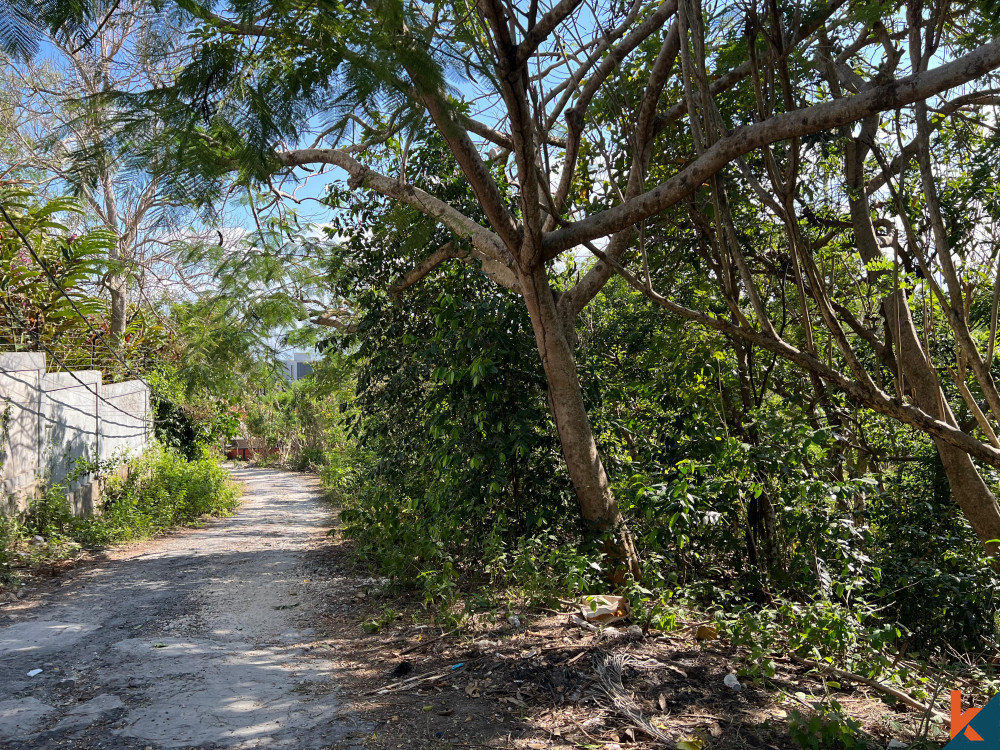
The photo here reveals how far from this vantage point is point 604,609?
452 cm

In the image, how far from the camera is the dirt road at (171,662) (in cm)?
328

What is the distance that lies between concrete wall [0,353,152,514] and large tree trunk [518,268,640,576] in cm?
587

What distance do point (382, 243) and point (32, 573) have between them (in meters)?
4.92

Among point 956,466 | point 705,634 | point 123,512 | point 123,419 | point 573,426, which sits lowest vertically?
point 705,634

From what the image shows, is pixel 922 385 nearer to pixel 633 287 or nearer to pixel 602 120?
pixel 633 287

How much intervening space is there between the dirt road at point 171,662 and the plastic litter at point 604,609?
175 centimetres

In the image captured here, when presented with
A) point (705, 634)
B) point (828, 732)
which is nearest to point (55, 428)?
point (705, 634)

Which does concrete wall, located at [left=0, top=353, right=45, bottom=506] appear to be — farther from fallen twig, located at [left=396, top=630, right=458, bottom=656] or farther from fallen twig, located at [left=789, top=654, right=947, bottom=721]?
fallen twig, located at [left=789, top=654, right=947, bottom=721]

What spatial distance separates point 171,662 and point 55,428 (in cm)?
538

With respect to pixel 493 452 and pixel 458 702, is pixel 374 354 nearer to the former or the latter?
pixel 493 452

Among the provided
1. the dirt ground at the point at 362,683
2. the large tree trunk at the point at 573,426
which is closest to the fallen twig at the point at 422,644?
the dirt ground at the point at 362,683

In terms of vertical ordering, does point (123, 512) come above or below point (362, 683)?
above

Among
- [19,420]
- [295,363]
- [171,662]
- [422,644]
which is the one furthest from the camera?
[295,363]

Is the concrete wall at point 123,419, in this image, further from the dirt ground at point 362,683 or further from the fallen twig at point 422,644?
the fallen twig at point 422,644
